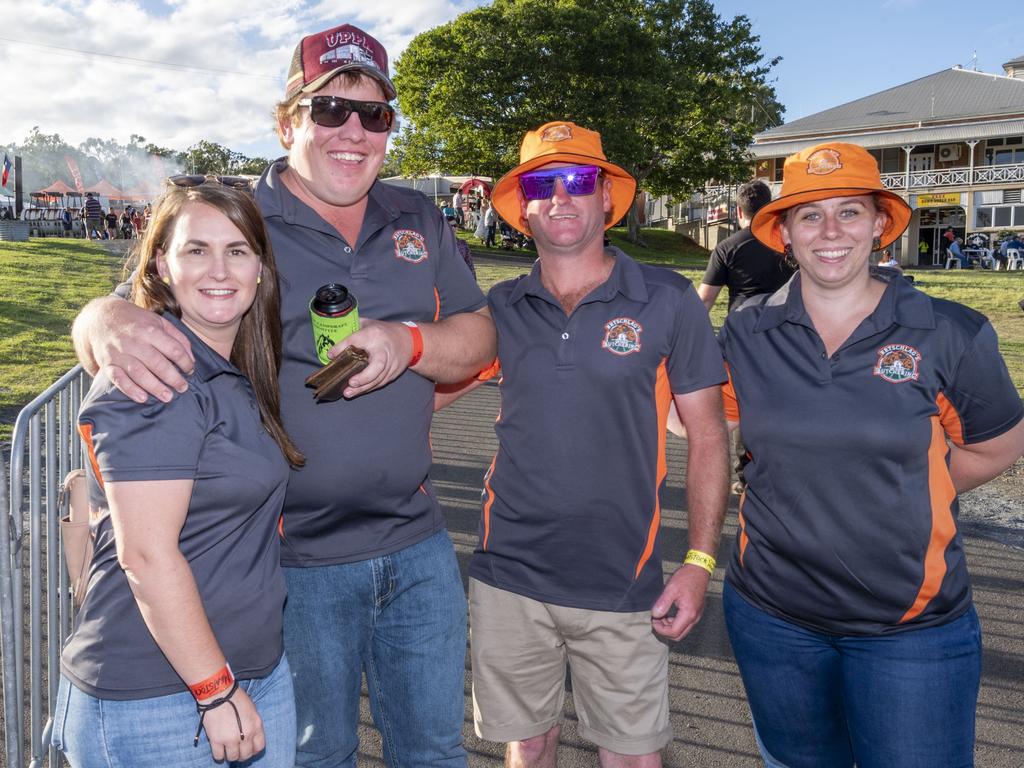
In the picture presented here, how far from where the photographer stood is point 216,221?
7.47 feet

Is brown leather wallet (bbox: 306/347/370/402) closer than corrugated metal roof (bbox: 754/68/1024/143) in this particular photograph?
Yes

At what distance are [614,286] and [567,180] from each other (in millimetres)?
460

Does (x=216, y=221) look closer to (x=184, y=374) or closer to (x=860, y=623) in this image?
(x=184, y=374)

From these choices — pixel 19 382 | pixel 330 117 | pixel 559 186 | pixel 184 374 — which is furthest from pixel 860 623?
pixel 19 382

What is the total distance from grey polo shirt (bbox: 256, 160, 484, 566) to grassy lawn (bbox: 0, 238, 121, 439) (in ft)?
5.33

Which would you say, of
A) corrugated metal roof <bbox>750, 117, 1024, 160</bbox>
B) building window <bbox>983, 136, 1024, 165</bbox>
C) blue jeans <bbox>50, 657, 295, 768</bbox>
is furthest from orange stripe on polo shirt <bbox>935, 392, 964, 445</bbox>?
building window <bbox>983, 136, 1024, 165</bbox>

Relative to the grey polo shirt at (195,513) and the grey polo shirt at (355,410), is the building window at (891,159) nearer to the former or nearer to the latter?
the grey polo shirt at (355,410)

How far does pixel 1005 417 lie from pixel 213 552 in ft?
7.77

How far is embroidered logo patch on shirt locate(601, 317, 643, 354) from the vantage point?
9.71 feet

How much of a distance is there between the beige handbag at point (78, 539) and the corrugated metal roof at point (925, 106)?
5494cm

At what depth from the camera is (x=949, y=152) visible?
171 ft

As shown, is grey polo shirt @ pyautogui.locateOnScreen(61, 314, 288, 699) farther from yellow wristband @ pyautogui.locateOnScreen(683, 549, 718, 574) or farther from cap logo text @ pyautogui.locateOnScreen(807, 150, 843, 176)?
cap logo text @ pyautogui.locateOnScreen(807, 150, 843, 176)

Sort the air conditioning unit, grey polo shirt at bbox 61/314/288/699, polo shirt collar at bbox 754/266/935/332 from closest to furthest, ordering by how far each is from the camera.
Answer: grey polo shirt at bbox 61/314/288/699 < polo shirt collar at bbox 754/266/935/332 < the air conditioning unit

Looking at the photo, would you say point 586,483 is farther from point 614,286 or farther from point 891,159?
point 891,159
